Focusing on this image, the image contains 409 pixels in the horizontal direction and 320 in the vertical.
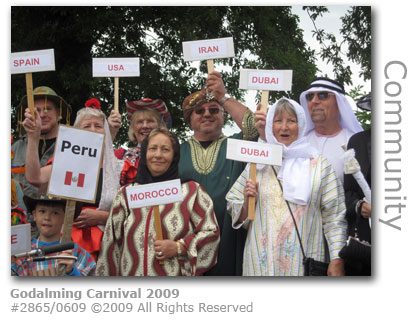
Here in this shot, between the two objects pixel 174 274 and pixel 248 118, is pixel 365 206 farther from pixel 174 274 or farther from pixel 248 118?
pixel 174 274

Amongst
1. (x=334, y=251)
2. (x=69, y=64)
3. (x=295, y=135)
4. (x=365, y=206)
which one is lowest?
(x=334, y=251)

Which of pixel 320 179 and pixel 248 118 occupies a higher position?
pixel 248 118

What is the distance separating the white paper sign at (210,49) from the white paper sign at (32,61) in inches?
39.5

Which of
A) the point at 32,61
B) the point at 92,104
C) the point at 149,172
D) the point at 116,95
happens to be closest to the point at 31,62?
the point at 32,61

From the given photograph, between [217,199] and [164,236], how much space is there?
1.60 ft

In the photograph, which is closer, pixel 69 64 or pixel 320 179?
pixel 320 179

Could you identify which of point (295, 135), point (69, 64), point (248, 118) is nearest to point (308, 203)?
point (295, 135)

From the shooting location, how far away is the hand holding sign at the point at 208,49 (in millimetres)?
4680

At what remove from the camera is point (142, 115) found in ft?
15.5

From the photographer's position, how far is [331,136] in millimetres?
4516

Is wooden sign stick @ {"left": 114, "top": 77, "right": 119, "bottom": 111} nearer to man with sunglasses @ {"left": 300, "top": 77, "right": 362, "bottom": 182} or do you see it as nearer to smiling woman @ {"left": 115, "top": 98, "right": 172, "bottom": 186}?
smiling woman @ {"left": 115, "top": 98, "right": 172, "bottom": 186}

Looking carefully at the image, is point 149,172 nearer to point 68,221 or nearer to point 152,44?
point 68,221
